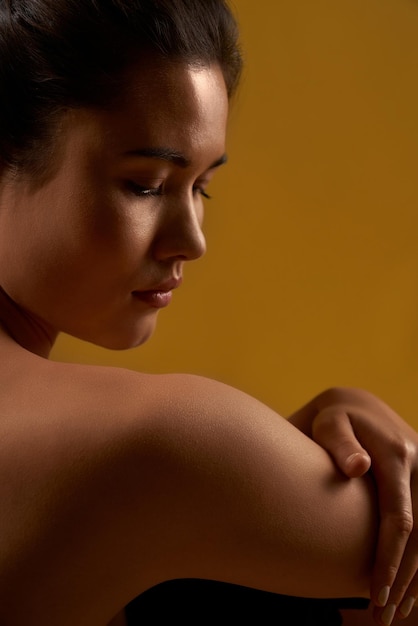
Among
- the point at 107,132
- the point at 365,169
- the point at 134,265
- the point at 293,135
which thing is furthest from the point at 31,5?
the point at 365,169

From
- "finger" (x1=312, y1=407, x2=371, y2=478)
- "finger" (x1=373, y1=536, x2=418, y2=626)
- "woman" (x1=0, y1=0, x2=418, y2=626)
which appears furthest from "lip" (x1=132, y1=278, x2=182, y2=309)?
"finger" (x1=373, y1=536, x2=418, y2=626)

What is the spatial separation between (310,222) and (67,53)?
786mm

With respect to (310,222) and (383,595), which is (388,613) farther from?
(310,222)

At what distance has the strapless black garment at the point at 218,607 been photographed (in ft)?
2.68

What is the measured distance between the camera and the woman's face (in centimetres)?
73

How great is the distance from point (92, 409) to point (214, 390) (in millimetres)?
102

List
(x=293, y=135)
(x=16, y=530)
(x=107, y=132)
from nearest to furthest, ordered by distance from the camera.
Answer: (x=16, y=530)
(x=107, y=132)
(x=293, y=135)

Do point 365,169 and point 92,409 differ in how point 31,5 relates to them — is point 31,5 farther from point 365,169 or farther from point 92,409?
point 365,169

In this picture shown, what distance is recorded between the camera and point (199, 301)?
1428mm

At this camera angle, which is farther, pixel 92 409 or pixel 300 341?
pixel 300 341

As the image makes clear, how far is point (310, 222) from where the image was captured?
145 cm

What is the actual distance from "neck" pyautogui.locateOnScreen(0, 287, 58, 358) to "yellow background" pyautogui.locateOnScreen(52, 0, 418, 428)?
0.48 m

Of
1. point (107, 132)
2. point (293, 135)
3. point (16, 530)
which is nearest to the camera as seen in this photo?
point (16, 530)

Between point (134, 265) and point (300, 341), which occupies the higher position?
point (300, 341)
